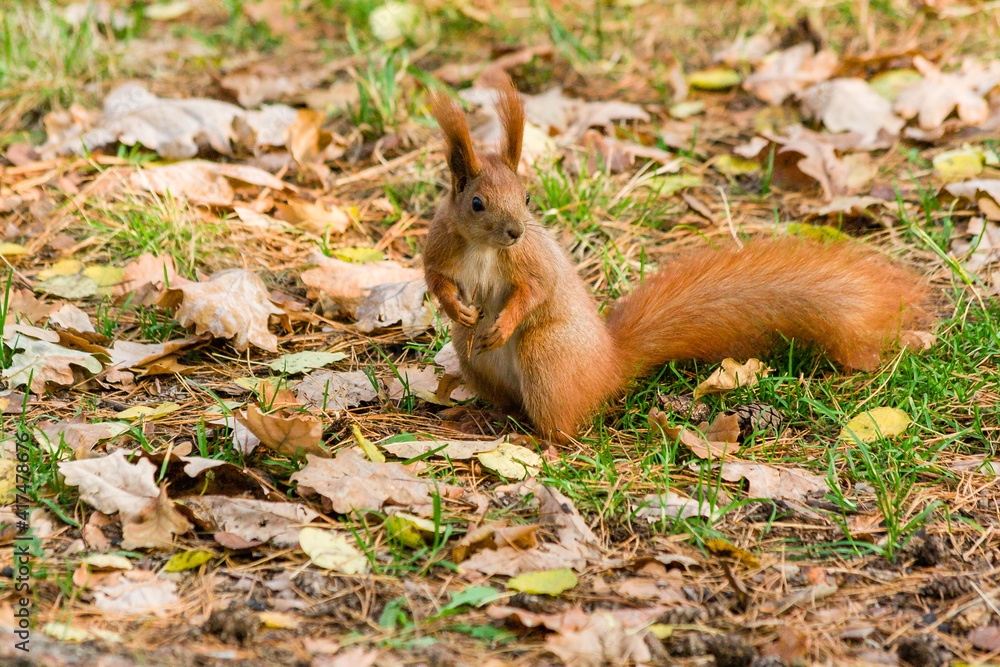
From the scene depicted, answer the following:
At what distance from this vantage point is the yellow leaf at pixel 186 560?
1702 millimetres

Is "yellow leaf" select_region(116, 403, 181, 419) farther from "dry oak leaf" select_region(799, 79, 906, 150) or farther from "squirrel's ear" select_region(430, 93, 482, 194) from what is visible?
"dry oak leaf" select_region(799, 79, 906, 150)

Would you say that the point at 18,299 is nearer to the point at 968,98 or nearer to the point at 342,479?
the point at 342,479

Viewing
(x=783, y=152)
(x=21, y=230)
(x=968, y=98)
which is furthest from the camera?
(x=968, y=98)

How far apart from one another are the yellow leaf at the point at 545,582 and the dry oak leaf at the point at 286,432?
23.1 inches

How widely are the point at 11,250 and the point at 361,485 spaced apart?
187 cm

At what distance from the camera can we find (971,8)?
15.0ft

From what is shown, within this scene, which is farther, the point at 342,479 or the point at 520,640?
the point at 342,479

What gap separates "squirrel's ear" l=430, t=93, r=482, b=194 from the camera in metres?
2.06

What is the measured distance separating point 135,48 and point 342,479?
369cm

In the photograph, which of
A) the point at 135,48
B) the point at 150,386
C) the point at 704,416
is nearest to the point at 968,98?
the point at 704,416

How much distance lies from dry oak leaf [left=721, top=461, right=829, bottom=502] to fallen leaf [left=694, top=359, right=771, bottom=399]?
0.96 ft

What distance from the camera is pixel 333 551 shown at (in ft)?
5.75

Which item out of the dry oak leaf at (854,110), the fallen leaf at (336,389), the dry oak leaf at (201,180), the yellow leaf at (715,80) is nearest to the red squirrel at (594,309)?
the fallen leaf at (336,389)

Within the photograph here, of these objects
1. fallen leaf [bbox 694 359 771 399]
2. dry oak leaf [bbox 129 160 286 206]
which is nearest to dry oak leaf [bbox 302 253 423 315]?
dry oak leaf [bbox 129 160 286 206]
